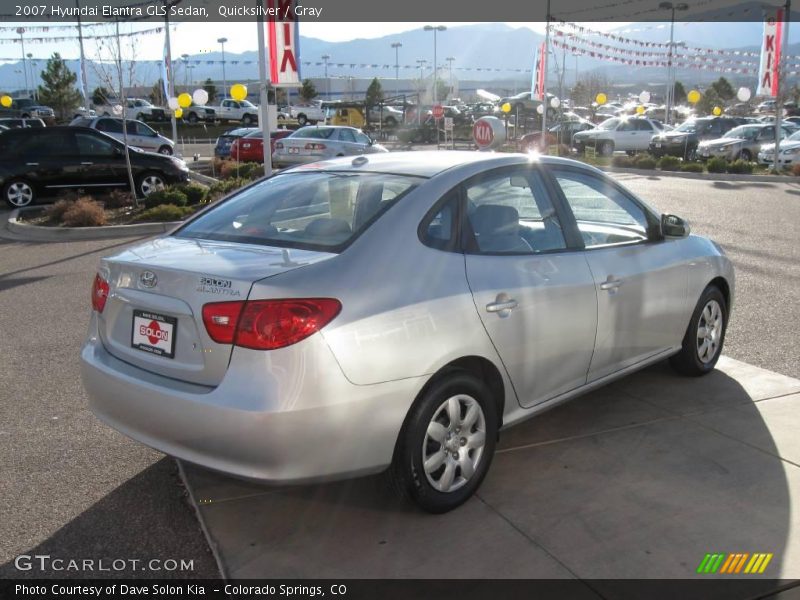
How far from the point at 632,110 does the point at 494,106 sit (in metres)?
11.7

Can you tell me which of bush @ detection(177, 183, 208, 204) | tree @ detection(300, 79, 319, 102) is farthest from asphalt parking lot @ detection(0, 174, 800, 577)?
tree @ detection(300, 79, 319, 102)

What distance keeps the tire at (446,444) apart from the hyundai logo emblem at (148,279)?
1.27 metres

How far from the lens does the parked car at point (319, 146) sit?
72.1 ft

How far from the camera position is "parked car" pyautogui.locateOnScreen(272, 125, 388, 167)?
21984mm

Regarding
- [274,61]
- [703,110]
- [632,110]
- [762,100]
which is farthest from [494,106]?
[274,61]

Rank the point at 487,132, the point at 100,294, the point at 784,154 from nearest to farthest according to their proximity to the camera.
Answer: the point at 100,294 < the point at 487,132 < the point at 784,154

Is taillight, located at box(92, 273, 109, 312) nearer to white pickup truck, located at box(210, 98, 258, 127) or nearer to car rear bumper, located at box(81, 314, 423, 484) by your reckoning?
car rear bumper, located at box(81, 314, 423, 484)

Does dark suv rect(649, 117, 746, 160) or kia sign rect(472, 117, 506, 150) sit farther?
dark suv rect(649, 117, 746, 160)

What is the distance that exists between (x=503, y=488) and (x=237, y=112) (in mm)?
56125

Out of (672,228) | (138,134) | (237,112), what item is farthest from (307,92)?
(672,228)

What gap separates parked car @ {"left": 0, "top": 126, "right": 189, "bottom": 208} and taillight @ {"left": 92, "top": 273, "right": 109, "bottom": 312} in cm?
1294

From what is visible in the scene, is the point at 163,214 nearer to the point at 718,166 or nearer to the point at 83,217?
the point at 83,217

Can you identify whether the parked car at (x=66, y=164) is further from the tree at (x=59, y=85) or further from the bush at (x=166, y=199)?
the tree at (x=59, y=85)

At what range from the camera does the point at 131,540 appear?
350cm
